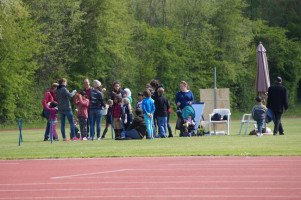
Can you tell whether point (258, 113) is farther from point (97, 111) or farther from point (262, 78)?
point (97, 111)

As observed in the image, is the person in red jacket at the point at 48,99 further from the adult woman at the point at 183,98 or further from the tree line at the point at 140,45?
the tree line at the point at 140,45

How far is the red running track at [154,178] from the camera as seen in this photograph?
8.88 meters

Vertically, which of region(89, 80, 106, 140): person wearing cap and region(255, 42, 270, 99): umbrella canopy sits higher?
region(255, 42, 270, 99): umbrella canopy

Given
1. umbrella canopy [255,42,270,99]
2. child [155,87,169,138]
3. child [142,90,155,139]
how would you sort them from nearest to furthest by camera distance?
1. child [142,90,155,139]
2. child [155,87,169,138]
3. umbrella canopy [255,42,270,99]

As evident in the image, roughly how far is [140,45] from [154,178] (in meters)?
53.0

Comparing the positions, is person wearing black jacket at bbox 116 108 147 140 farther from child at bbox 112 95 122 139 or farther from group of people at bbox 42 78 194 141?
child at bbox 112 95 122 139

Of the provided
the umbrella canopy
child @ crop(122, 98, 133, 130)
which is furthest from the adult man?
child @ crop(122, 98, 133, 130)

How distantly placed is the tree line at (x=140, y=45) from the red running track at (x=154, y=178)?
26.0 metres

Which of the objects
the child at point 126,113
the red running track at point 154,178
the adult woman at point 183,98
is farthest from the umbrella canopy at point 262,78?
the red running track at point 154,178

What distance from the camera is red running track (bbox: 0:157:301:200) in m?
8.88

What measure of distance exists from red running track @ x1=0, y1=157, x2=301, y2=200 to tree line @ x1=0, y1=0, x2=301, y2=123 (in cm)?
2599

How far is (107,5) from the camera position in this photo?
54.7m

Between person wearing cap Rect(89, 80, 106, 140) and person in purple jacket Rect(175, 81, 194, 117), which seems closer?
person wearing cap Rect(89, 80, 106, 140)

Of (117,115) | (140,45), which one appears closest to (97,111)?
(117,115)
